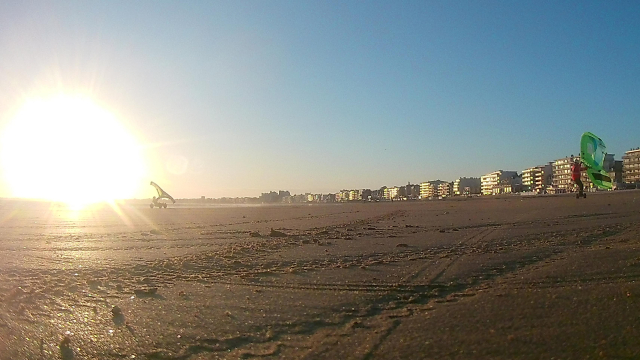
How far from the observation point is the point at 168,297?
860 centimetres

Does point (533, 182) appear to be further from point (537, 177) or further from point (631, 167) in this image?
point (631, 167)

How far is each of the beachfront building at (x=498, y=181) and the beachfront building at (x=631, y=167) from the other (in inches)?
1902

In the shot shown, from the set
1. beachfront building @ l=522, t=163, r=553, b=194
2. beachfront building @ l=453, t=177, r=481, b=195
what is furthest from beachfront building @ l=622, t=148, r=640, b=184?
beachfront building @ l=453, t=177, r=481, b=195

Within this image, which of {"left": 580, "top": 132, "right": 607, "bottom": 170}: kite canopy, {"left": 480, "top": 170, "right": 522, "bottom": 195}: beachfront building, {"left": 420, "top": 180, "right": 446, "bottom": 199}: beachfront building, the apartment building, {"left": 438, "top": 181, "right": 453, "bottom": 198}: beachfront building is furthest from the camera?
{"left": 420, "top": 180, "right": 446, "bottom": 199}: beachfront building

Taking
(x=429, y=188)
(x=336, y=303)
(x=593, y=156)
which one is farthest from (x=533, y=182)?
(x=336, y=303)

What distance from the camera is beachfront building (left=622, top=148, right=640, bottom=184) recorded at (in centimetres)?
9106

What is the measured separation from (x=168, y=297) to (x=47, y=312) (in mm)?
1920

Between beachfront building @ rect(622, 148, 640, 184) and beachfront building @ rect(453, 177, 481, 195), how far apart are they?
61902 millimetres

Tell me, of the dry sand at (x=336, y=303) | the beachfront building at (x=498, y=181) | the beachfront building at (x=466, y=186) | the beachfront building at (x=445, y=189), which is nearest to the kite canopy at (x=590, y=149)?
the dry sand at (x=336, y=303)

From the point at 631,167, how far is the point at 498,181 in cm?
6355

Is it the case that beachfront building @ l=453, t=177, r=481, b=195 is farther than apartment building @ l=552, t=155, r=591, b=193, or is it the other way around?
beachfront building @ l=453, t=177, r=481, b=195

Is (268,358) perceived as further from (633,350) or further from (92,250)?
(92,250)

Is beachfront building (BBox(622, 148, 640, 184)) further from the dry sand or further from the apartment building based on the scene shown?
the dry sand

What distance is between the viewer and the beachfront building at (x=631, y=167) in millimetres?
91062
